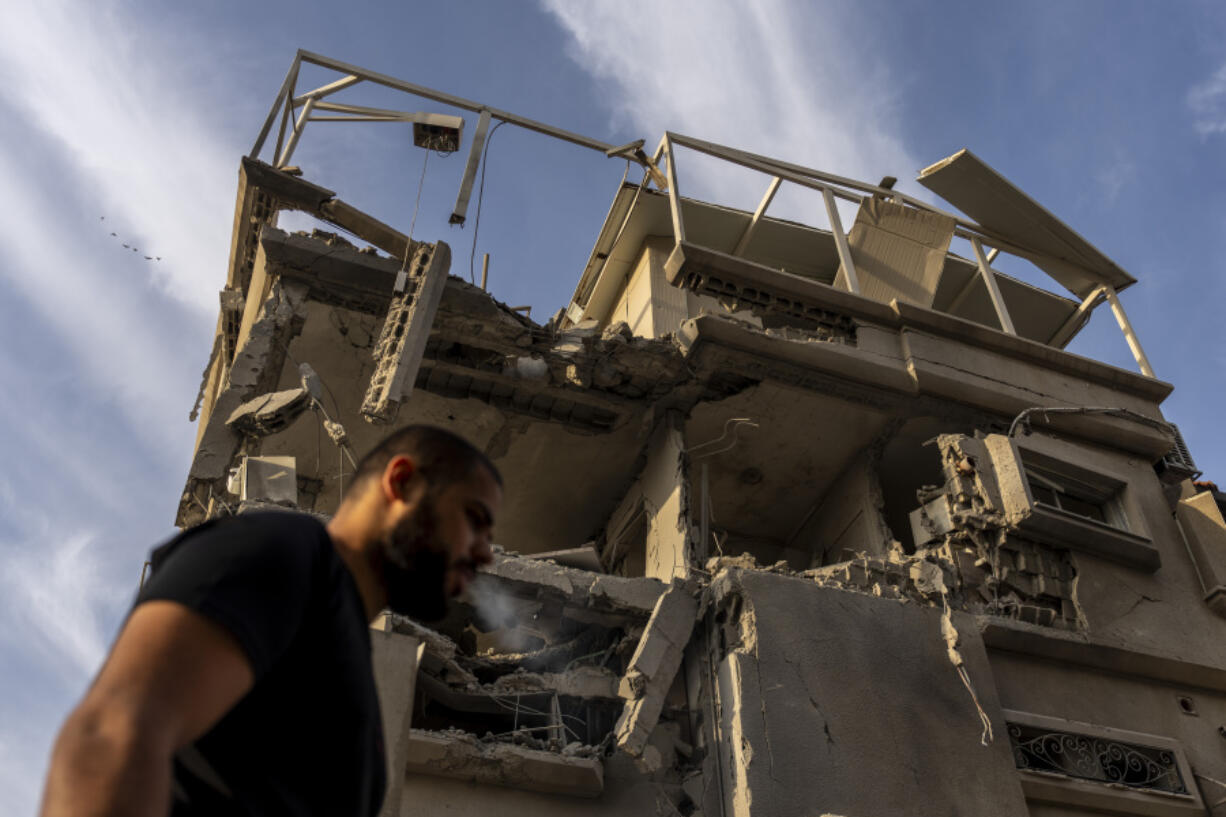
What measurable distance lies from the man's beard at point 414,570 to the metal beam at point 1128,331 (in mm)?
14829

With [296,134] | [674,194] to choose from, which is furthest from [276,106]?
[674,194]

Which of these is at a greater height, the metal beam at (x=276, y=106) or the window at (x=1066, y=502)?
the metal beam at (x=276, y=106)

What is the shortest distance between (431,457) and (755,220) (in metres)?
14.5

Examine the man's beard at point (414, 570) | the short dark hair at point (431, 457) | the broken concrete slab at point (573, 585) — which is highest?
the broken concrete slab at point (573, 585)

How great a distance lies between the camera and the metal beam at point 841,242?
1366cm

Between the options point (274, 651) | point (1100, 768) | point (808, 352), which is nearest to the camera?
point (274, 651)

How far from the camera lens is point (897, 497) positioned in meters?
14.5

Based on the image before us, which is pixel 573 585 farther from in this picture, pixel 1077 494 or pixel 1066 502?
pixel 1077 494

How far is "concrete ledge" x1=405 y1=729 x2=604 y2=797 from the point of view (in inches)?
332

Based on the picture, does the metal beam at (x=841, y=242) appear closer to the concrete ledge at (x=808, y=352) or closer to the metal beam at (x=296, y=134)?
the concrete ledge at (x=808, y=352)

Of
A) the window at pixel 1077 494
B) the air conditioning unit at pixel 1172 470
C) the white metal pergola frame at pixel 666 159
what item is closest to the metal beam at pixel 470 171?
the white metal pergola frame at pixel 666 159

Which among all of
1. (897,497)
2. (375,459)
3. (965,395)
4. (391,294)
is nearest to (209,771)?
(375,459)

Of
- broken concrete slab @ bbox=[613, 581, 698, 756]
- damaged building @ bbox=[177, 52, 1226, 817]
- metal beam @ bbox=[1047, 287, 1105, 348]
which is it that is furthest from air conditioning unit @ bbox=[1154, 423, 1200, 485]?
broken concrete slab @ bbox=[613, 581, 698, 756]

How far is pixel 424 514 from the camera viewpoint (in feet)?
6.81
